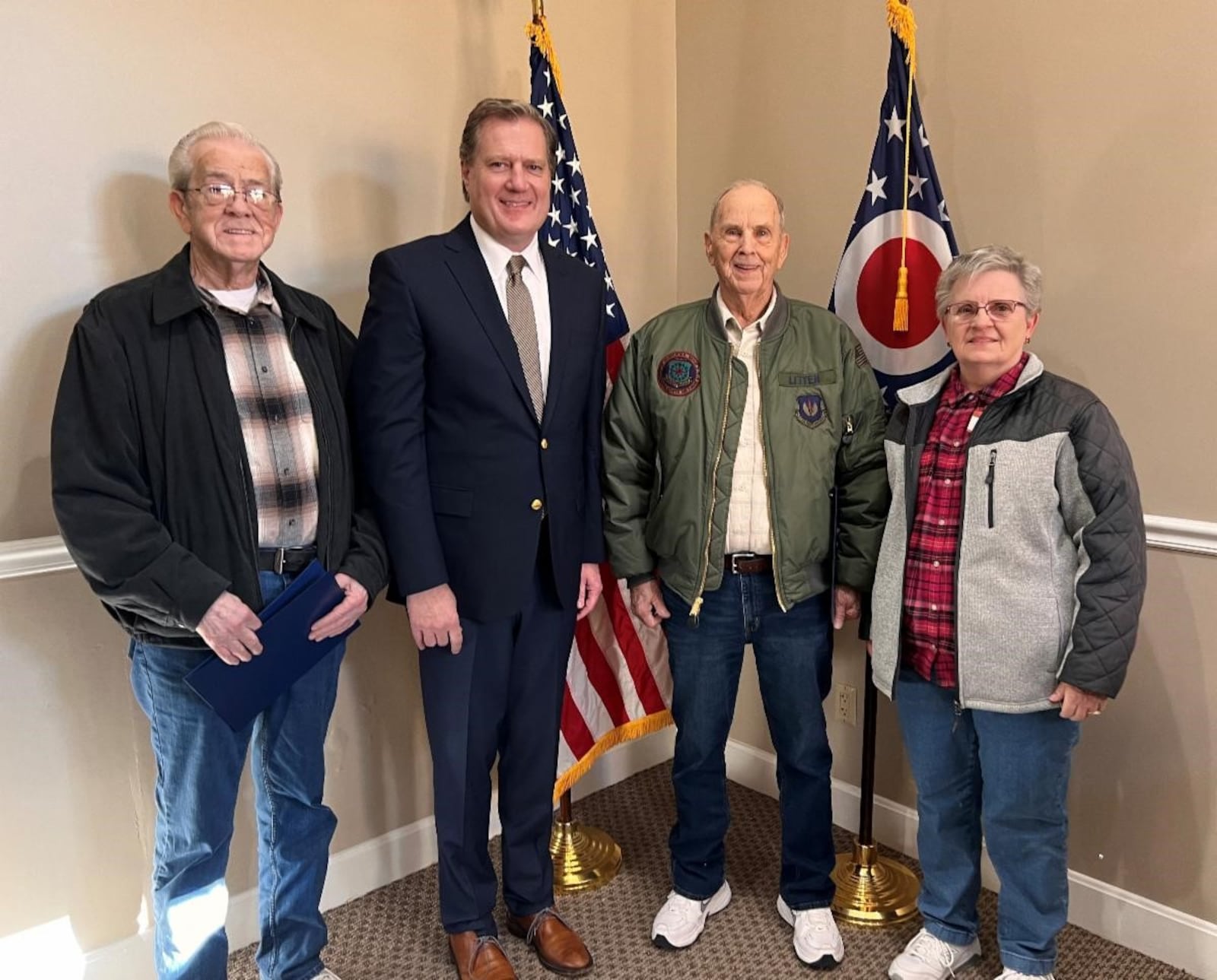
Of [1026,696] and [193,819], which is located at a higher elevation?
[1026,696]

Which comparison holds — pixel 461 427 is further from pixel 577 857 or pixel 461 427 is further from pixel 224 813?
pixel 577 857

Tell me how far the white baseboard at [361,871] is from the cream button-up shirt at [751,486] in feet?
3.37

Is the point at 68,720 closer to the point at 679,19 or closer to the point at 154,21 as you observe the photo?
the point at 154,21

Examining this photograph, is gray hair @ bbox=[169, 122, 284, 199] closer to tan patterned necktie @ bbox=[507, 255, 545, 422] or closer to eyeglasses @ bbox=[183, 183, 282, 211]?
eyeglasses @ bbox=[183, 183, 282, 211]

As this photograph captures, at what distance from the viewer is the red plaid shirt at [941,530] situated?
1.78 meters

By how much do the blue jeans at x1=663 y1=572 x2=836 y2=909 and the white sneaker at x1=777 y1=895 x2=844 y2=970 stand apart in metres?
0.02

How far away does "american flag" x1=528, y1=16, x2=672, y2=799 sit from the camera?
226 cm

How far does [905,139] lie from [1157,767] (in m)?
1.45

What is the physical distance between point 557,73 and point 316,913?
1.95 meters

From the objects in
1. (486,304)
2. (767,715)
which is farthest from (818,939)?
(486,304)

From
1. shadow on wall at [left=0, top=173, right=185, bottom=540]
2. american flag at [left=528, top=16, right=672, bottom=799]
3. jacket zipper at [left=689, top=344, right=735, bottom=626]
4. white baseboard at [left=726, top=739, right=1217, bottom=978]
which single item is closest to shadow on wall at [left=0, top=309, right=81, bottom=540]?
shadow on wall at [left=0, top=173, right=185, bottom=540]

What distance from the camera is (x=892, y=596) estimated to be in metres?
1.86

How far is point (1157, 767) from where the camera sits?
2.02m

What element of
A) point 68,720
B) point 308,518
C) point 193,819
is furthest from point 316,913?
point 308,518
